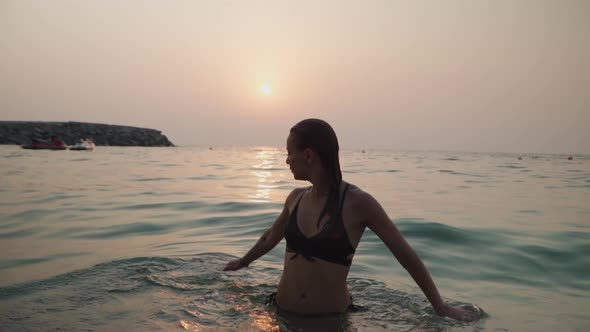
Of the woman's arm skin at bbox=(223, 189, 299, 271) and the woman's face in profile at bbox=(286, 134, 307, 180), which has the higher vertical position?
the woman's face in profile at bbox=(286, 134, 307, 180)

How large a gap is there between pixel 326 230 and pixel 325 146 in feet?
1.90

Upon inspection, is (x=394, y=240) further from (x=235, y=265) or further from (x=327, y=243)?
(x=235, y=265)

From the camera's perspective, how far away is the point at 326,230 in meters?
3.09

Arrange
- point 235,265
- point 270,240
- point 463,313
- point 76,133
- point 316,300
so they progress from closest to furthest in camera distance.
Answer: point 316,300, point 463,313, point 270,240, point 235,265, point 76,133

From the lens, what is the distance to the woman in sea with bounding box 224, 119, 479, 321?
3.07 meters

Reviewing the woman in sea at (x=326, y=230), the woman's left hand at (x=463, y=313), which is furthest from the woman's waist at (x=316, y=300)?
the woman's left hand at (x=463, y=313)

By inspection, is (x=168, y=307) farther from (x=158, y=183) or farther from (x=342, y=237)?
(x=158, y=183)

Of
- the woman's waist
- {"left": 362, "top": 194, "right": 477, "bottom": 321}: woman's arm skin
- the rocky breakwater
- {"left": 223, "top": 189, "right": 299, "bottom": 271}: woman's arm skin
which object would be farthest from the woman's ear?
the rocky breakwater

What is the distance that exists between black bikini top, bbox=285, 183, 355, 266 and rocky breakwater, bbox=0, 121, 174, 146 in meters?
86.5

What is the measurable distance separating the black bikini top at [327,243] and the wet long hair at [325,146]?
57 millimetres

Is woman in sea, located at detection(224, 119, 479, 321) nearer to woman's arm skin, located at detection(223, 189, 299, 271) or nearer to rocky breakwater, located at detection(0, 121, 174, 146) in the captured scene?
woman's arm skin, located at detection(223, 189, 299, 271)

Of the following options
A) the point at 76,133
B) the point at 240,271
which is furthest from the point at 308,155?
the point at 76,133

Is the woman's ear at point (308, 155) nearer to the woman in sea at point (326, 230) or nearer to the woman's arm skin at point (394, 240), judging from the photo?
the woman in sea at point (326, 230)

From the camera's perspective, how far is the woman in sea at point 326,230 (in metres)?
3.07
